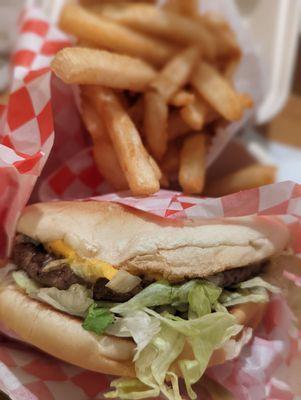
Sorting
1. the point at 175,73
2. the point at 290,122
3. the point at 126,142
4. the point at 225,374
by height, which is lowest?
the point at 225,374

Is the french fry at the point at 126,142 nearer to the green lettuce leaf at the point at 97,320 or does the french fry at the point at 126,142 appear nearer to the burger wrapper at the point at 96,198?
the burger wrapper at the point at 96,198

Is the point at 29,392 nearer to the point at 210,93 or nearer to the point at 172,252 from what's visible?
the point at 172,252

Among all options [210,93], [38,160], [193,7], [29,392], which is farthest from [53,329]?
[193,7]

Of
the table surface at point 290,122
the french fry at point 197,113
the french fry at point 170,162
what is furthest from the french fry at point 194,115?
the table surface at point 290,122

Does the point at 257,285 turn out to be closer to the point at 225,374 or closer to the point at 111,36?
the point at 225,374

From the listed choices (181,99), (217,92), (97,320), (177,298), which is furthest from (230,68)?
(97,320)

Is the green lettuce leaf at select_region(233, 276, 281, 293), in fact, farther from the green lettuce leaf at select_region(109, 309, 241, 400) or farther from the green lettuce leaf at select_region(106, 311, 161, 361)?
the green lettuce leaf at select_region(106, 311, 161, 361)

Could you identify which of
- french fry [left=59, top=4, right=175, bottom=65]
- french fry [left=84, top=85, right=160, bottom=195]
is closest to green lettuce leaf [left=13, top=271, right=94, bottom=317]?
french fry [left=84, top=85, right=160, bottom=195]
